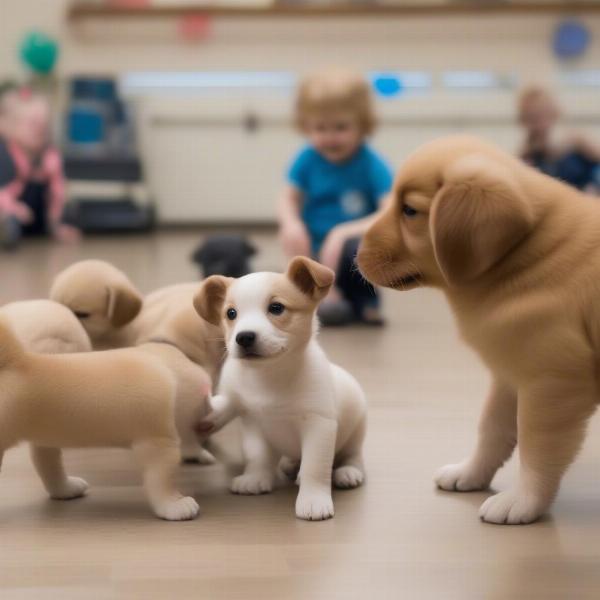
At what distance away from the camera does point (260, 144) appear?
19.5ft

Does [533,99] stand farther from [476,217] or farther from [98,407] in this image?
[98,407]

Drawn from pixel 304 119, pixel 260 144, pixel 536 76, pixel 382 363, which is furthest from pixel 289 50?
pixel 382 363

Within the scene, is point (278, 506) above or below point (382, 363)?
above

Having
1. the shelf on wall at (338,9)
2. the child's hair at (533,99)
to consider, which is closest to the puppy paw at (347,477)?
the child's hair at (533,99)

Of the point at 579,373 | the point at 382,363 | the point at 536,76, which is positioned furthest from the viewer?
the point at 536,76

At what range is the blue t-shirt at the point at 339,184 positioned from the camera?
10.6ft

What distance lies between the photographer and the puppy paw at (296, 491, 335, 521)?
1323 mm

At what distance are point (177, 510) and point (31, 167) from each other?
4.42 meters

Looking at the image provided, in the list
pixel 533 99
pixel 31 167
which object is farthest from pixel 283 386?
pixel 31 167

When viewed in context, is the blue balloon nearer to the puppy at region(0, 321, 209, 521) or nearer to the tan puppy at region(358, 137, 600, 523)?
the tan puppy at region(358, 137, 600, 523)

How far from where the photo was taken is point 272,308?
4.38 feet

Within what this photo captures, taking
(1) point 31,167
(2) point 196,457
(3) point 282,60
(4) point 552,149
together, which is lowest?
(1) point 31,167

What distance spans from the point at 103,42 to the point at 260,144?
106 cm

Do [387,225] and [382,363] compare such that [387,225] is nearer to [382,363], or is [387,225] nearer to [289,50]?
[382,363]
